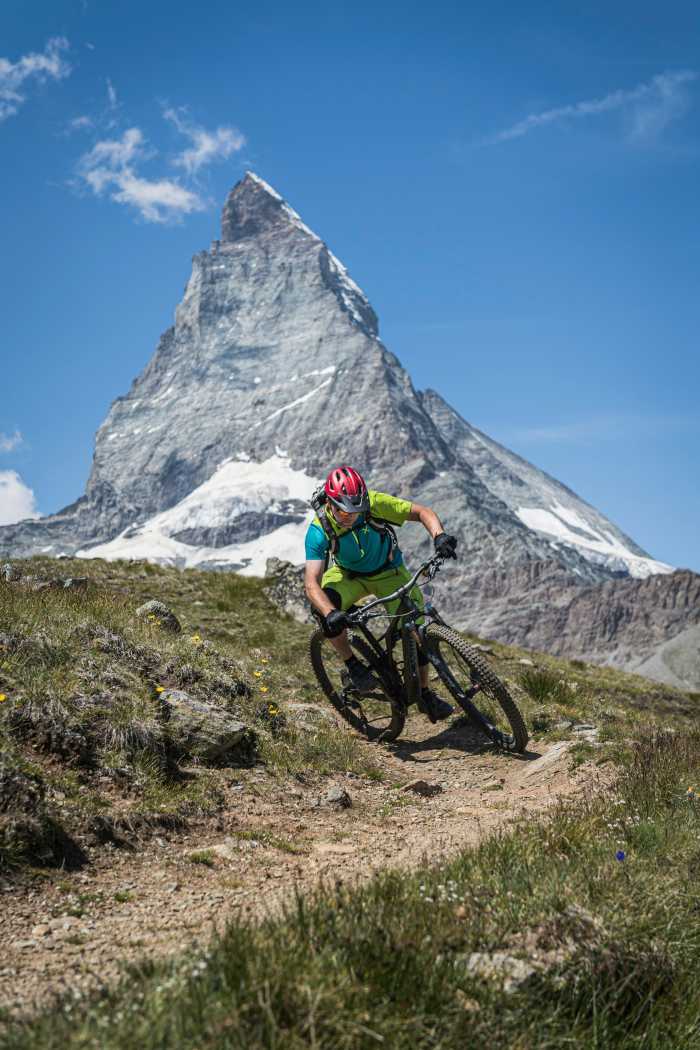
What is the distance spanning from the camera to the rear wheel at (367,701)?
982 cm

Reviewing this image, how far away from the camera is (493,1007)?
3.47 m

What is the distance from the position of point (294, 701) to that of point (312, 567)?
2.68m

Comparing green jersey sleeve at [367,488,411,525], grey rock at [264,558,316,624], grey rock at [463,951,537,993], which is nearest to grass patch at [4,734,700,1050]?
grey rock at [463,951,537,993]

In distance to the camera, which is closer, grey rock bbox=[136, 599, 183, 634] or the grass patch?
the grass patch

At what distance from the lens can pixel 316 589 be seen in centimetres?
945

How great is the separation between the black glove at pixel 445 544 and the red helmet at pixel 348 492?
1004 mm

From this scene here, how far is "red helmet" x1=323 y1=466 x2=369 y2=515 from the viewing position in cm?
932

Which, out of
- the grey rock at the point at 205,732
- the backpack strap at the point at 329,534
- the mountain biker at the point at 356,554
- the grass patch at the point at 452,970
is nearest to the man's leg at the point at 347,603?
the mountain biker at the point at 356,554

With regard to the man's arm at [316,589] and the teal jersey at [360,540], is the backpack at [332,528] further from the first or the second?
the man's arm at [316,589]

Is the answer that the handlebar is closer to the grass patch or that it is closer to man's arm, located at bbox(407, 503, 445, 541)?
man's arm, located at bbox(407, 503, 445, 541)

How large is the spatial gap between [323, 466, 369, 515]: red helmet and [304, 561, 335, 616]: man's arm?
797mm

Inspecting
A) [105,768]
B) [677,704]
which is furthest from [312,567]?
[677,704]

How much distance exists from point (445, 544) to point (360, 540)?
4.16 ft

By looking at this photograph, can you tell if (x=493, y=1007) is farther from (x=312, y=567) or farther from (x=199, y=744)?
(x=312, y=567)
